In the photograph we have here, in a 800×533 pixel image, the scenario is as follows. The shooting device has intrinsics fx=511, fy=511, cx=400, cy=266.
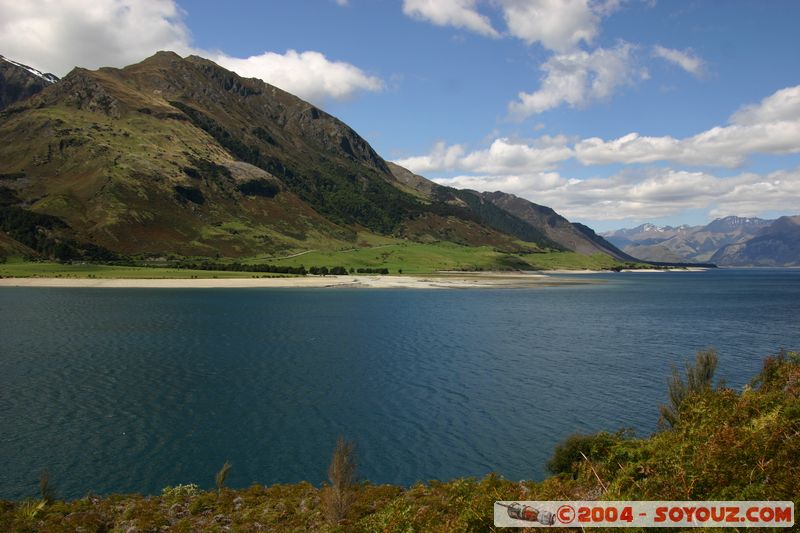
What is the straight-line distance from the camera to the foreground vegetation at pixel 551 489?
17906 millimetres

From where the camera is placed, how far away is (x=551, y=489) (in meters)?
22.0

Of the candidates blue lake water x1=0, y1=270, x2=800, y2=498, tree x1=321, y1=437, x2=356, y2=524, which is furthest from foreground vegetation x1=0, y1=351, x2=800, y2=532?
blue lake water x1=0, y1=270, x2=800, y2=498

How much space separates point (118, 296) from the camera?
17162 centimetres

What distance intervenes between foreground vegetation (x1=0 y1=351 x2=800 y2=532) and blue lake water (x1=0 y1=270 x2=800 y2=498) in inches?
273

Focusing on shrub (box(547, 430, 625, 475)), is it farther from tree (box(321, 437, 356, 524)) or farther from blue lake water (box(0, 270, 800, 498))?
tree (box(321, 437, 356, 524))

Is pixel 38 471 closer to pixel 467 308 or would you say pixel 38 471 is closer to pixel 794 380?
pixel 794 380

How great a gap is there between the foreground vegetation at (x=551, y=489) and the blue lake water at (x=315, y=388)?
694 centimetres

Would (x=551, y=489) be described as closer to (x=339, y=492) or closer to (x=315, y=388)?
(x=339, y=492)

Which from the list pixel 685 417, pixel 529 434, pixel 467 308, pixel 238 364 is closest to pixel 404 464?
pixel 529 434

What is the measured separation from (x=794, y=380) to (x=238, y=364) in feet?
216

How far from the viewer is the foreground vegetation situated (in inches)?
705

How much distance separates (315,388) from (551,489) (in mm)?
43514

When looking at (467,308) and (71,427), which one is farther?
(467,308)

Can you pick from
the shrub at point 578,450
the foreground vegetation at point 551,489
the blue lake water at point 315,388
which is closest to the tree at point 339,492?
the foreground vegetation at point 551,489
